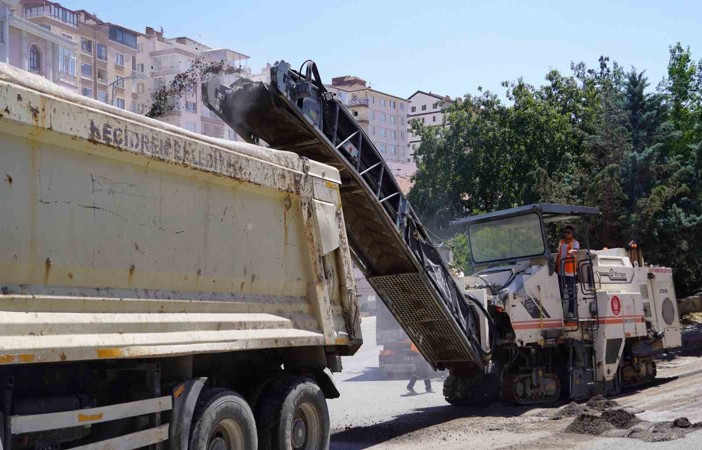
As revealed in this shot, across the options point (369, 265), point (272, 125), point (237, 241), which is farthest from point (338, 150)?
point (237, 241)

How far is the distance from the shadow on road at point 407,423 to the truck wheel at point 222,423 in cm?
295

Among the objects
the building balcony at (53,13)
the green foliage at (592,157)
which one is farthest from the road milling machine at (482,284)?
the building balcony at (53,13)

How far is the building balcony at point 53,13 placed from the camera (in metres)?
64.1

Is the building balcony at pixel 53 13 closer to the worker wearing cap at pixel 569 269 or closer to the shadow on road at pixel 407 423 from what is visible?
the worker wearing cap at pixel 569 269

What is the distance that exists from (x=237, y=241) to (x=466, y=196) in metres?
28.4

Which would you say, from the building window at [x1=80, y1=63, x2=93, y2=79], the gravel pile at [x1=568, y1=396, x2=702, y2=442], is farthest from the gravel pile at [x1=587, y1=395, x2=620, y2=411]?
the building window at [x1=80, y1=63, x2=93, y2=79]

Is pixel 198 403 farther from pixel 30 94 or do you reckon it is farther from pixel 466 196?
pixel 466 196

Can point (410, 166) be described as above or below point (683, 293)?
above

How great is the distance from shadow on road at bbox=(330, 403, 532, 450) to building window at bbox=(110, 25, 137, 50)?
65.5 metres

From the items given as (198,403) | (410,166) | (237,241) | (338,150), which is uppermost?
(410,166)

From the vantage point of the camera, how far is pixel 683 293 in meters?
25.8

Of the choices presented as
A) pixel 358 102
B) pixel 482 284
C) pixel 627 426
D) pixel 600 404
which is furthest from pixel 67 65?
pixel 627 426

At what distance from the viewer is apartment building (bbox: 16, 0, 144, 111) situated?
64.4m

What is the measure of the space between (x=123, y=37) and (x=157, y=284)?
237ft
